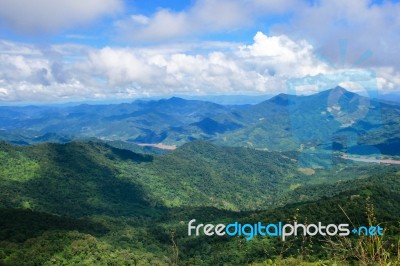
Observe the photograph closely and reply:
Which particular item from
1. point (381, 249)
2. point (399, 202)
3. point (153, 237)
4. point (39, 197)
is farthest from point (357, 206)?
point (39, 197)

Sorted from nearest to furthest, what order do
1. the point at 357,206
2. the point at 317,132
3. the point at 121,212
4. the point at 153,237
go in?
the point at 357,206 → the point at 153,237 → the point at 317,132 → the point at 121,212

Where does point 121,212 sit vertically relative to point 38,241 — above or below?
below

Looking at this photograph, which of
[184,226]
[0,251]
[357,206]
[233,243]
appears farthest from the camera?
[184,226]

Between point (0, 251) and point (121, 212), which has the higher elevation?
point (0, 251)

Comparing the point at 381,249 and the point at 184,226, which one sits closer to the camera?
the point at 381,249

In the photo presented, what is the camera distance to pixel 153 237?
111 m

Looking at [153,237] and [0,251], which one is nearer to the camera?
[0,251]

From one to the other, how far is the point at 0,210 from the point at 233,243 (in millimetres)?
64212

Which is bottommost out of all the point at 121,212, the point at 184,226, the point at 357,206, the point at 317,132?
the point at 121,212

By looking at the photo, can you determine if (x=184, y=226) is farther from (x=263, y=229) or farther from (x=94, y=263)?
(x=94, y=263)

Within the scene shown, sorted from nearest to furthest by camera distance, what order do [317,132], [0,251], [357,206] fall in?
1. [0,251]
2. [357,206]
3. [317,132]

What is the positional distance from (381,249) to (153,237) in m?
109

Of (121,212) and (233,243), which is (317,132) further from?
(121,212)

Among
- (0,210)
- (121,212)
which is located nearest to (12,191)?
(121,212)
